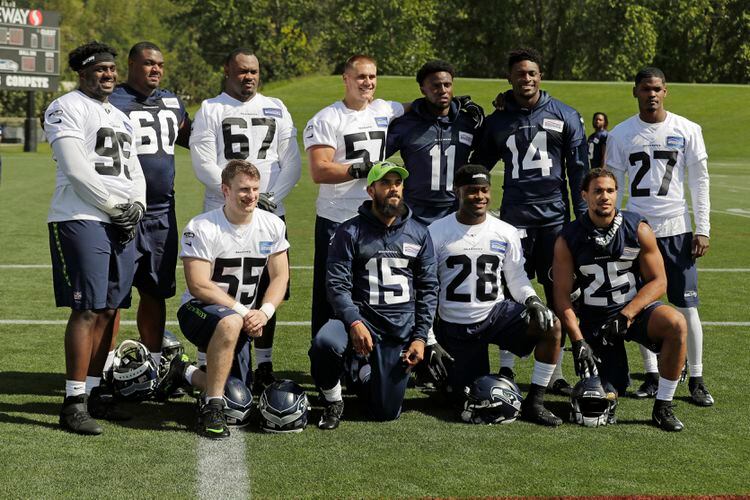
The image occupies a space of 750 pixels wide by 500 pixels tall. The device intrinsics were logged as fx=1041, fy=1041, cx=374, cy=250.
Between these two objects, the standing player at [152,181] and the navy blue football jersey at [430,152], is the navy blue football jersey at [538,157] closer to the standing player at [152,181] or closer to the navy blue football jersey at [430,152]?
the navy blue football jersey at [430,152]

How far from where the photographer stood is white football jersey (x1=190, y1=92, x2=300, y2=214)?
708 cm

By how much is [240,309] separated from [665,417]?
2.60 m

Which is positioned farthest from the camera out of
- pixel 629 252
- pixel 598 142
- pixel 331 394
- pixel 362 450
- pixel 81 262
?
pixel 598 142

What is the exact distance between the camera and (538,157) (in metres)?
7.16

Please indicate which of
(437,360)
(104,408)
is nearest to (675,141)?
(437,360)

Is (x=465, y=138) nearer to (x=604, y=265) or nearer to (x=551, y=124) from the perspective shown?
(x=551, y=124)

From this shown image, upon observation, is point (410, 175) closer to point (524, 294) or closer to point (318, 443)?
point (524, 294)

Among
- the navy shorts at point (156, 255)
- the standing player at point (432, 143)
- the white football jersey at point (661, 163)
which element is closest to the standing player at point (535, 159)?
the standing player at point (432, 143)

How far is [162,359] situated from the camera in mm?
7000

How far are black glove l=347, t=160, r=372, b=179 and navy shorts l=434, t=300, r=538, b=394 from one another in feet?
3.61

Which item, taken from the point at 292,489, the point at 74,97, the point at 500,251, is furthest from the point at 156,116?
the point at 292,489

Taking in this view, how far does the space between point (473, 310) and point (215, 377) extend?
1.73 meters

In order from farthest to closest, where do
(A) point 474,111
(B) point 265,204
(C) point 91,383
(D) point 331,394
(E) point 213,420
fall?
(A) point 474,111
(B) point 265,204
(C) point 91,383
(D) point 331,394
(E) point 213,420

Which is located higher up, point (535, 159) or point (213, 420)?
point (535, 159)
